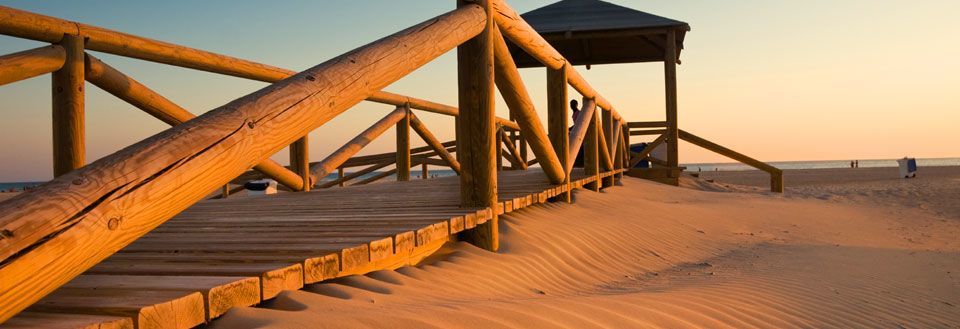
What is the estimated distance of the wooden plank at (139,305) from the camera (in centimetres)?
167

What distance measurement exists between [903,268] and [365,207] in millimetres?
3810

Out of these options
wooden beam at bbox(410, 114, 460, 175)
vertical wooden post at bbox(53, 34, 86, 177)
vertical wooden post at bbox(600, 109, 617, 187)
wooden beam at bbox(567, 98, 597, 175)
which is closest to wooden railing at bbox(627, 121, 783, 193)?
vertical wooden post at bbox(600, 109, 617, 187)

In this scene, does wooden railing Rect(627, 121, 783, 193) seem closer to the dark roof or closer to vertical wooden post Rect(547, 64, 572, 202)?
the dark roof

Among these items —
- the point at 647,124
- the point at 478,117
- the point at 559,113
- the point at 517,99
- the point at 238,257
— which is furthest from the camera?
the point at 647,124

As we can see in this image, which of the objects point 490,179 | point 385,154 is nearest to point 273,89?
point 490,179

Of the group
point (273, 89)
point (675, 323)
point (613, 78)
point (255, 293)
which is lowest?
point (675, 323)

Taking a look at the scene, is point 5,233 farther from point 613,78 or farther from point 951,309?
point 613,78

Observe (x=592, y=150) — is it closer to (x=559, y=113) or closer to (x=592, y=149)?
(x=592, y=149)

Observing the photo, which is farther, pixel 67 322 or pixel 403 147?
pixel 403 147

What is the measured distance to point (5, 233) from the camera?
125cm

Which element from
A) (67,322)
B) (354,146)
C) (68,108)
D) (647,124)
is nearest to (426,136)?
(354,146)

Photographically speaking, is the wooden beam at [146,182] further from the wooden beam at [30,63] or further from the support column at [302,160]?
the support column at [302,160]

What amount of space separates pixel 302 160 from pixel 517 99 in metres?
2.48

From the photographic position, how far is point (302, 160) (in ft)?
20.0
